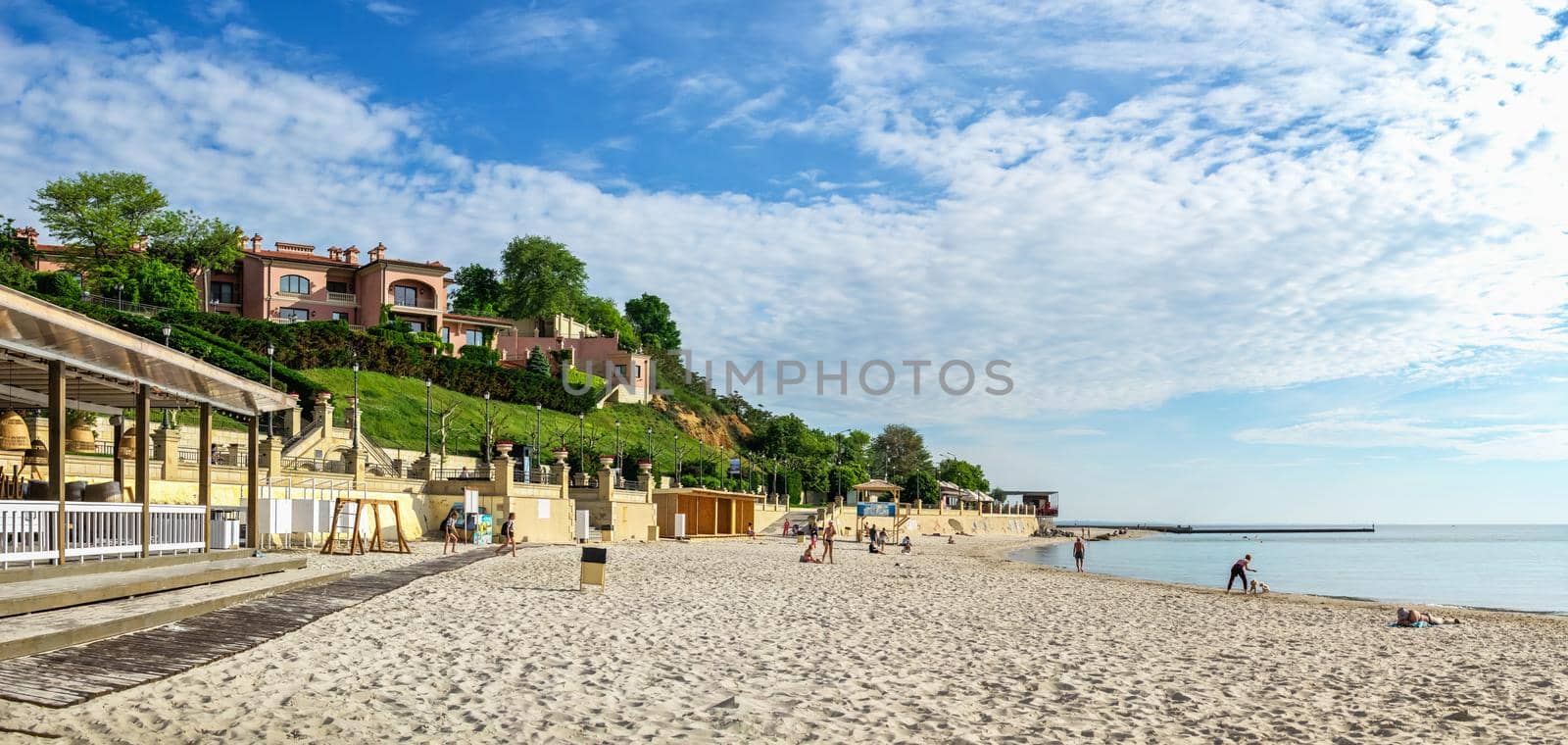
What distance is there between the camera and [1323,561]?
2571 inches

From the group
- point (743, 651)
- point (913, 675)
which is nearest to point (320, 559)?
point (743, 651)

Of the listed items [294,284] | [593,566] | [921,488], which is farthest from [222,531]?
[921,488]

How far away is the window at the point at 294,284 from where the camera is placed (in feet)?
225

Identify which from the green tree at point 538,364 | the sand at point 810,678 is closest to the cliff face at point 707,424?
the green tree at point 538,364

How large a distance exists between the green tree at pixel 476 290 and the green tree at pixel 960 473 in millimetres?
51630

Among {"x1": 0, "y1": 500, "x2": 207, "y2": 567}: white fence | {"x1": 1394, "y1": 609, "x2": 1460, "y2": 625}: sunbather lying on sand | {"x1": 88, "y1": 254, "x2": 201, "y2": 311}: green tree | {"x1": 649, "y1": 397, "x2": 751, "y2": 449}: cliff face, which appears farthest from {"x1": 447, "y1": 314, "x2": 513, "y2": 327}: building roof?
{"x1": 1394, "y1": 609, "x2": 1460, "y2": 625}: sunbather lying on sand

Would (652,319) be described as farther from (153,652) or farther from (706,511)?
(153,652)

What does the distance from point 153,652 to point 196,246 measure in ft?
208

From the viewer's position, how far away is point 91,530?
12055 millimetres

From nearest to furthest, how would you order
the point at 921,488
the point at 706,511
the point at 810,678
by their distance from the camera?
the point at 810,678
the point at 706,511
the point at 921,488

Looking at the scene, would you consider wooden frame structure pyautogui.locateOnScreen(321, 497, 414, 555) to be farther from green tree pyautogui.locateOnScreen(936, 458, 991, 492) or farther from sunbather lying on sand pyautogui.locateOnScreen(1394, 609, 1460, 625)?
green tree pyautogui.locateOnScreen(936, 458, 991, 492)

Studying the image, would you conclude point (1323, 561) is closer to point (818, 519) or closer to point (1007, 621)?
point (818, 519)

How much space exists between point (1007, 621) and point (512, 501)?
22658 millimetres

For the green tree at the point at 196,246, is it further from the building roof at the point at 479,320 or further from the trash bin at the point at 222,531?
the trash bin at the point at 222,531
